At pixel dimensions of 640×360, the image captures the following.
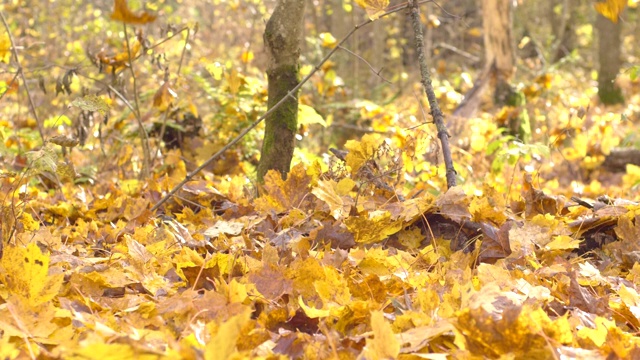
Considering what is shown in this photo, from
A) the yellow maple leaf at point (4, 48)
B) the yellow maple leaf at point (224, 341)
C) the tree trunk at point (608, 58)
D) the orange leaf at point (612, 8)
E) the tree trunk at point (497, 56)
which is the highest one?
the orange leaf at point (612, 8)

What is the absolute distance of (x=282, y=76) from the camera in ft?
10.4

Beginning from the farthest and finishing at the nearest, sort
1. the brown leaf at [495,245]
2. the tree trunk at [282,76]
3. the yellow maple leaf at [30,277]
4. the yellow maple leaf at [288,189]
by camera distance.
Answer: the tree trunk at [282,76], the yellow maple leaf at [288,189], the brown leaf at [495,245], the yellow maple leaf at [30,277]

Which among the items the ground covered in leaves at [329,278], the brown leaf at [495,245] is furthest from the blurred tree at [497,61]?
the brown leaf at [495,245]

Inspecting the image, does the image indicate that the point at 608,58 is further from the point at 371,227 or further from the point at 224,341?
the point at 224,341

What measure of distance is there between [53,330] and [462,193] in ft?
4.71

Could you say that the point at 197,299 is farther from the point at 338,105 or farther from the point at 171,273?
the point at 338,105

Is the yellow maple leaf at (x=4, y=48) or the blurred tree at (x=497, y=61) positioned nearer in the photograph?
the yellow maple leaf at (x=4, y=48)

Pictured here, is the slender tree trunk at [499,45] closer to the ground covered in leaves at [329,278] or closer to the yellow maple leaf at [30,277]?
the ground covered in leaves at [329,278]

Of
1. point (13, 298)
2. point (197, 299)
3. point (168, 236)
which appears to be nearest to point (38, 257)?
point (13, 298)

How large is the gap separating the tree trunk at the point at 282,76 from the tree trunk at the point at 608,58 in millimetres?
12065

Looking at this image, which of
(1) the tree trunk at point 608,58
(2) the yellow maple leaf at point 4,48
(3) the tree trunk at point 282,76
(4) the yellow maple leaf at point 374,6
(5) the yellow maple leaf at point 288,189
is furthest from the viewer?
(1) the tree trunk at point 608,58

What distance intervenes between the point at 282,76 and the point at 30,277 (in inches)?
72.9

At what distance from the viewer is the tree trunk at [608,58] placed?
13891mm

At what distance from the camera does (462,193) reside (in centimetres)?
237
